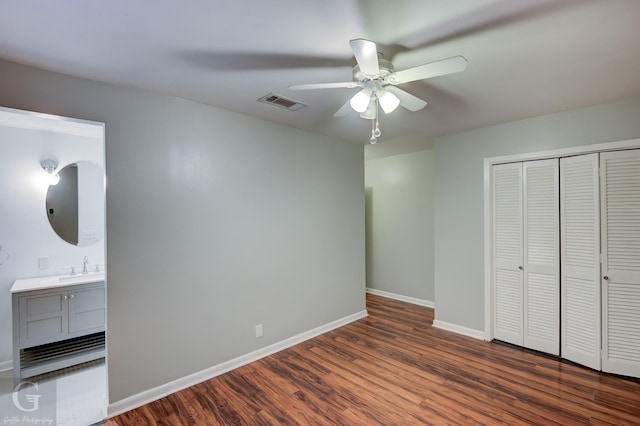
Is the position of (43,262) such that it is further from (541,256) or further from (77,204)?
(541,256)

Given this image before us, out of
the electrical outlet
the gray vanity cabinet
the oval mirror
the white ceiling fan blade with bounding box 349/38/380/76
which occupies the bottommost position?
the gray vanity cabinet

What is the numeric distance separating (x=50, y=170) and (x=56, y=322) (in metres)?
1.59

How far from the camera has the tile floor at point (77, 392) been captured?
2.18 metres

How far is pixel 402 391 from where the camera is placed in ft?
8.09

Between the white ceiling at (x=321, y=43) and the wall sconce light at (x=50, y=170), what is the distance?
5.41 ft

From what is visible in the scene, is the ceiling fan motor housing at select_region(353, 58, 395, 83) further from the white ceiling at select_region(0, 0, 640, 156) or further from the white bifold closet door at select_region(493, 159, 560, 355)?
the white bifold closet door at select_region(493, 159, 560, 355)

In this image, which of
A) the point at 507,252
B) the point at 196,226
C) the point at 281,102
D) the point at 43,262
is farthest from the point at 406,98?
the point at 43,262

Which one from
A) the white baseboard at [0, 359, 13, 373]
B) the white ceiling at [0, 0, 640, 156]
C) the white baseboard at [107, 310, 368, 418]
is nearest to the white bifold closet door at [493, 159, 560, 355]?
the white ceiling at [0, 0, 640, 156]

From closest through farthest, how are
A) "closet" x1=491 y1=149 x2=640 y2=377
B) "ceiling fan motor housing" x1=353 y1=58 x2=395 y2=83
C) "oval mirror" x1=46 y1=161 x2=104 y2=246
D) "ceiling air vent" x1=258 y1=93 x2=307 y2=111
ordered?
"ceiling fan motor housing" x1=353 y1=58 x2=395 y2=83
"ceiling air vent" x1=258 y1=93 x2=307 y2=111
"closet" x1=491 y1=149 x2=640 y2=377
"oval mirror" x1=46 y1=161 x2=104 y2=246

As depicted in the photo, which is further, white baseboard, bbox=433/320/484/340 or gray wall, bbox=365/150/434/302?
gray wall, bbox=365/150/434/302

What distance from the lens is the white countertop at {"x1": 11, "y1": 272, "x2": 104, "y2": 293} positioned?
105 inches

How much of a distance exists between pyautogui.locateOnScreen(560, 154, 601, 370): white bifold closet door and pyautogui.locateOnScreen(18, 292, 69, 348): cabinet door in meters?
4.93

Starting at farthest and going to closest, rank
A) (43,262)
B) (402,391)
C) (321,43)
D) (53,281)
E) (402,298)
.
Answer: (402,298), (43,262), (53,281), (402,391), (321,43)

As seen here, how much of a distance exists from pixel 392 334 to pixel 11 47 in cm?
416
